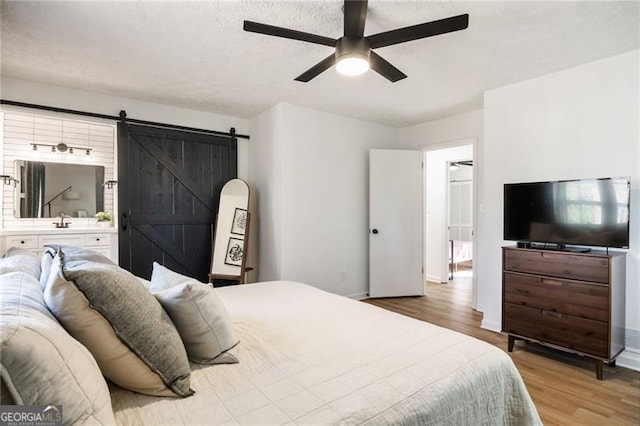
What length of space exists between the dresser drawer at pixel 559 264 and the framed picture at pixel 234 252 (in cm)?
282

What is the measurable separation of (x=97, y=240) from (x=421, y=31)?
3.56 meters

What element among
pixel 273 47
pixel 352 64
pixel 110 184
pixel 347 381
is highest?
pixel 273 47

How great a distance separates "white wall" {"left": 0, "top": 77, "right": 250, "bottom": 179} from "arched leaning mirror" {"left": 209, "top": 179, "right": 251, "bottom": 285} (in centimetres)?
46

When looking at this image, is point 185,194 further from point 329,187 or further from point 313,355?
point 313,355

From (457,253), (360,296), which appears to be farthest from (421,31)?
(457,253)

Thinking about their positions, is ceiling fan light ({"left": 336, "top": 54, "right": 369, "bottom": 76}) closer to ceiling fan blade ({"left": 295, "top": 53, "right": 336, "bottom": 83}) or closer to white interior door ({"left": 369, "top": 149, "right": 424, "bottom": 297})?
ceiling fan blade ({"left": 295, "top": 53, "right": 336, "bottom": 83})

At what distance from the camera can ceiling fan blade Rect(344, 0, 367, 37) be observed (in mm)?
1651

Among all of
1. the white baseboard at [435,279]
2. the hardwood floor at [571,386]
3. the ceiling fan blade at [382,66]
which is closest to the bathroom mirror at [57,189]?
the ceiling fan blade at [382,66]

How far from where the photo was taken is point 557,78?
9.64 feet

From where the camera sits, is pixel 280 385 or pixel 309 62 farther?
pixel 309 62

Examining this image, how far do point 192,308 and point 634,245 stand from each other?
3.19 meters

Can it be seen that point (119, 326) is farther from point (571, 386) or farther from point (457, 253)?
point (457, 253)

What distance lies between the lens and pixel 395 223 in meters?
4.65

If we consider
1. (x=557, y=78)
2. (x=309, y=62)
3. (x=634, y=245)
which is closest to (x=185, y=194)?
(x=309, y=62)
